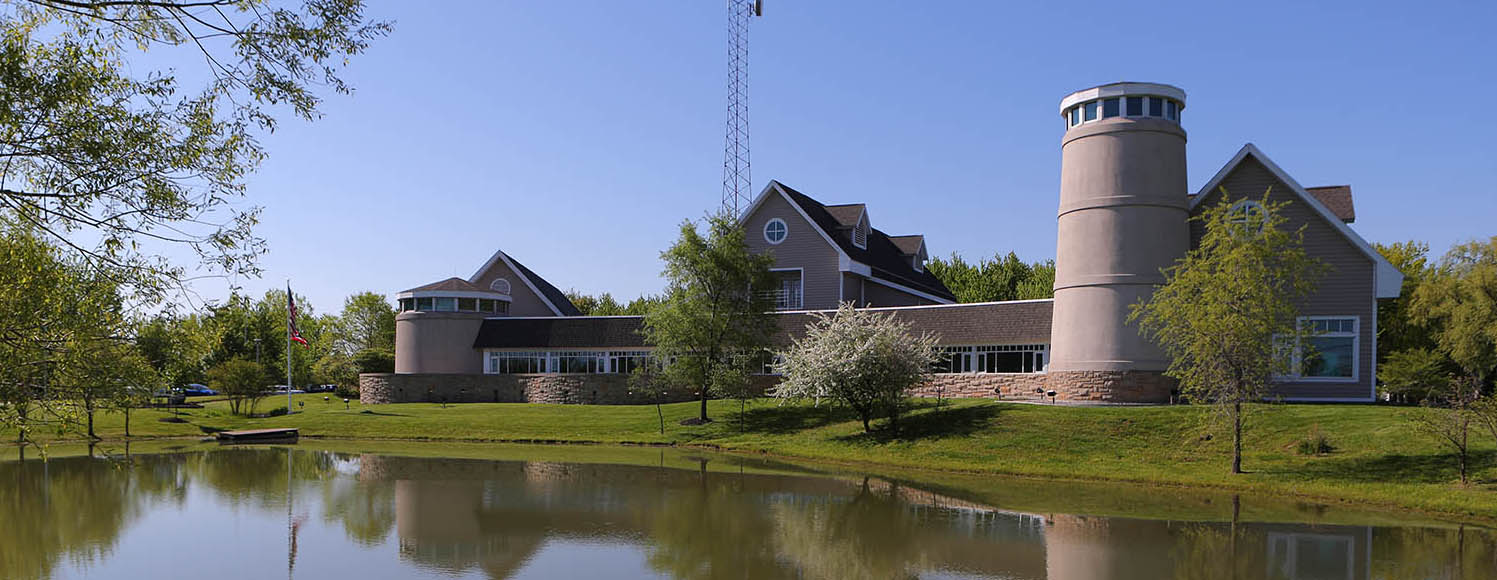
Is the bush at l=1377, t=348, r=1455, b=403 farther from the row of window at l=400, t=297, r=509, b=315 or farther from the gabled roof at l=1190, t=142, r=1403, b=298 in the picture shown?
the row of window at l=400, t=297, r=509, b=315

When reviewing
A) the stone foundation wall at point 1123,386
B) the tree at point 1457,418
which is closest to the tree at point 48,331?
the tree at point 1457,418

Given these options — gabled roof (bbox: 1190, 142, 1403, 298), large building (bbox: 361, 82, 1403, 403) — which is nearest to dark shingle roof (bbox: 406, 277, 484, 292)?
large building (bbox: 361, 82, 1403, 403)

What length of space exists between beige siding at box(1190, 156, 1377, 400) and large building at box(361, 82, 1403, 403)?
0.04 m

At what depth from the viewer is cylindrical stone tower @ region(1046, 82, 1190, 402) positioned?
107 feet

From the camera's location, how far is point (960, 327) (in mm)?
41031

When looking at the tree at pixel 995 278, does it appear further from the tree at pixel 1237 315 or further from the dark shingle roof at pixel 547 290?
the tree at pixel 1237 315

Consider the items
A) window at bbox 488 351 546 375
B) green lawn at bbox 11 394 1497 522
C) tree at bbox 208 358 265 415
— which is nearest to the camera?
green lawn at bbox 11 394 1497 522

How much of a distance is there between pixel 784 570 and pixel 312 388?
248ft

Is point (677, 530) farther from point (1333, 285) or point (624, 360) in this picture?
point (624, 360)

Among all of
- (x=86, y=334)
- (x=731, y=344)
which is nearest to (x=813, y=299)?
(x=731, y=344)

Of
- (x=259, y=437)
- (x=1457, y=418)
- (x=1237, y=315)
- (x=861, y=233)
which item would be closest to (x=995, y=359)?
(x=861, y=233)

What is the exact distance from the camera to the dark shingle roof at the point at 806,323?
128ft

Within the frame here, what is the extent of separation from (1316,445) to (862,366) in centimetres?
1251

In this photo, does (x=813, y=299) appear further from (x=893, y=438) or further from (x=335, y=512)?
(x=335, y=512)
